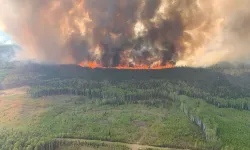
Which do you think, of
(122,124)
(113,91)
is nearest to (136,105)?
(113,91)

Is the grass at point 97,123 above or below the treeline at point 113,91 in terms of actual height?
below

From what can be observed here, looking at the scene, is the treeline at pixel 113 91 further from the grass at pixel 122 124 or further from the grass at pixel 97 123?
the grass at pixel 122 124

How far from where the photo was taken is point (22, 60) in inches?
6654

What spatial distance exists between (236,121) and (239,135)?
29.6ft

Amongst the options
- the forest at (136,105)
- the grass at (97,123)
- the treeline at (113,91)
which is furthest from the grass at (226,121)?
the treeline at (113,91)

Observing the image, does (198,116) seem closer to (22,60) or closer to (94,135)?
(94,135)

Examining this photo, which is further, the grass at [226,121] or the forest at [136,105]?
the forest at [136,105]

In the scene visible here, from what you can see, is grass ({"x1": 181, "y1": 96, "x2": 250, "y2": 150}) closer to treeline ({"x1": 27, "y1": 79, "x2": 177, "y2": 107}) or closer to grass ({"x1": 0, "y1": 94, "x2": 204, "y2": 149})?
grass ({"x1": 0, "y1": 94, "x2": 204, "y2": 149})

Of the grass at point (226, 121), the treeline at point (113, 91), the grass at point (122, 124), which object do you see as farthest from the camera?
the treeline at point (113, 91)

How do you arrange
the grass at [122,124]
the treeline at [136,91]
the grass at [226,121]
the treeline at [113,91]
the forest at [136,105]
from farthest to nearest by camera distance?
the treeline at [113,91], the treeline at [136,91], the grass at [122,124], the forest at [136,105], the grass at [226,121]

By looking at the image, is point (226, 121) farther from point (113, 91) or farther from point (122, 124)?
point (113, 91)

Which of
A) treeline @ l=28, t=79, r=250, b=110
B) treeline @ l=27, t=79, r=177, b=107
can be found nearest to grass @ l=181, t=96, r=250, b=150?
treeline @ l=28, t=79, r=250, b=110

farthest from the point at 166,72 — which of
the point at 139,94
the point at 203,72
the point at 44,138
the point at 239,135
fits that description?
the point at 44,138

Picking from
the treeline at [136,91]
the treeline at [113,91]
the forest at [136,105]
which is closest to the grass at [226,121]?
the forest at [136,105]
